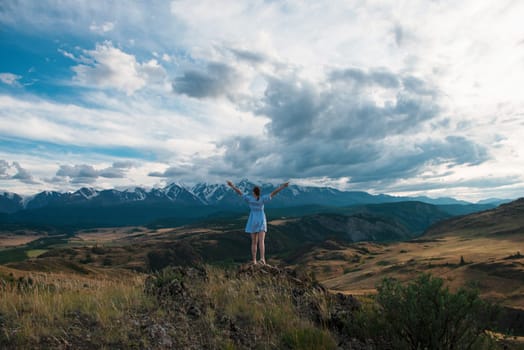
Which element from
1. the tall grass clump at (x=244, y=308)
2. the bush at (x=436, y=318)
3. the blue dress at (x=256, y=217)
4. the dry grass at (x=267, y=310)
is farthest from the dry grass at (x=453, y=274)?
the bush at (x=436, y=318)

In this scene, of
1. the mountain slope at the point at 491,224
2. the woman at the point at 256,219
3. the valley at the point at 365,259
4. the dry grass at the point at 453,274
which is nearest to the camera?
the woman at the point at 256,219

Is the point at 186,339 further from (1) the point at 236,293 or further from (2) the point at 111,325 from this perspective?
(1) the point at 236,293

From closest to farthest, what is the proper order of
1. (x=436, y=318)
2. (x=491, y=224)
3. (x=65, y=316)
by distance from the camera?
1. (x=65, y=316)
2. (x=436, y=318)
3. (x=491, y=224)

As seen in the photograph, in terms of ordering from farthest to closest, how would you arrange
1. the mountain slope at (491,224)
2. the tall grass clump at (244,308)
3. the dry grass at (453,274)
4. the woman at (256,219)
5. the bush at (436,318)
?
the mountain slope at (491,224) → the dry grass at (453,274) → the woman at (256,219) → the bush at (436,318) → the tall grass clump at (244,308)

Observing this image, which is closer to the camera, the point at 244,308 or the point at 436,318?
the point at 436,318

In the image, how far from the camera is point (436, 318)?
734cm

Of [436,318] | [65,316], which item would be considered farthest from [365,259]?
[65,316]

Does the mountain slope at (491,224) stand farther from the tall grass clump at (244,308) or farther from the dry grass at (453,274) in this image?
the tall grass clump at (244,308)

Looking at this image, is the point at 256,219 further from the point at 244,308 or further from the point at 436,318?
the point at 436,318

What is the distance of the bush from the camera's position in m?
7.20

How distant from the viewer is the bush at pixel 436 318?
283 inches

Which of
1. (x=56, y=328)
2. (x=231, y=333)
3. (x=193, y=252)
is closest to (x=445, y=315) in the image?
(x=231, y=333)

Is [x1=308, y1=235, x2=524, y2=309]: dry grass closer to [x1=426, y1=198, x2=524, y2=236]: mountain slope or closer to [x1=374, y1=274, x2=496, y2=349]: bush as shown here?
[x1=426, y1=198, x2=524, y2=236]: mountain slope

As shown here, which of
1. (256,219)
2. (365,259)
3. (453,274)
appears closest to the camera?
(256,219)
